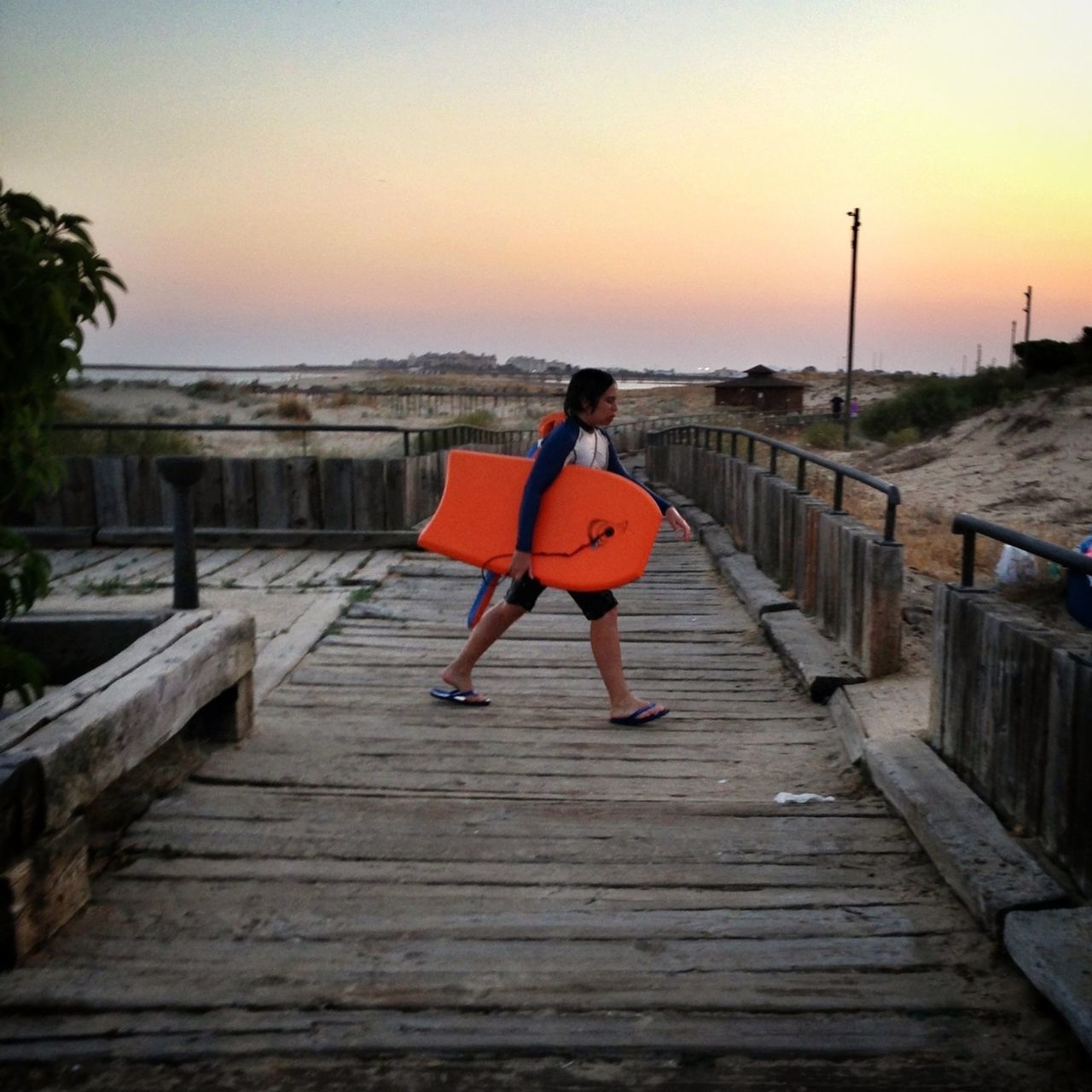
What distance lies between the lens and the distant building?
8200 cm

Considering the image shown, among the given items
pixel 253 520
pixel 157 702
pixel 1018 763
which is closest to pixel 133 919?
pixel 157 702

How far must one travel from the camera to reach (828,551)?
7.38 meters

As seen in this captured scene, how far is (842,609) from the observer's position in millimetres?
6883

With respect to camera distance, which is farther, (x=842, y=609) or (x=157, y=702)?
(x=842, y=609)

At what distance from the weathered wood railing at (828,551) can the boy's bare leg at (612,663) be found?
1309mm

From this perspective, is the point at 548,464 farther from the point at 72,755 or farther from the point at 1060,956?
the point at 1060,956

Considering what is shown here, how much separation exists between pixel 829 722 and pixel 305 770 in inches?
102

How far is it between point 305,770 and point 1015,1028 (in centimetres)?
294

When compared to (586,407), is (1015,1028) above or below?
below

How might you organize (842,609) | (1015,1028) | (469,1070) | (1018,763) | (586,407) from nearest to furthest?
(469,1070) → (1015,1028) → (1018,763) → (586,407) → (842,609)

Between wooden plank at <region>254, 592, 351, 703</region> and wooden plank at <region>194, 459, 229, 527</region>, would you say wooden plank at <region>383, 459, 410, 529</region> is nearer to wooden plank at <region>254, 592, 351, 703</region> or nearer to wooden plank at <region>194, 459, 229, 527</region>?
wooden plank at <region>194, 459, 229, 527</region>

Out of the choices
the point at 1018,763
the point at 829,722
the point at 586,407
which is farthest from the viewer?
the point at 829,722

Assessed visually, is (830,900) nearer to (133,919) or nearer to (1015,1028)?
(1015,1028)

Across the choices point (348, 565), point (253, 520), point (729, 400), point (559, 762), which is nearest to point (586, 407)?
point (559, 762)
